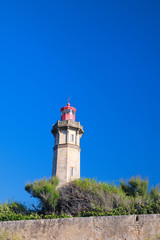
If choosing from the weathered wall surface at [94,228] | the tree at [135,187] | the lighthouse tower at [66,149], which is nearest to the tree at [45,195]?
the tree at [135,187]

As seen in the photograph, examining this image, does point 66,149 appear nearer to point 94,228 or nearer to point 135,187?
point 135,187

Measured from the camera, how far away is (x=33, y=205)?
1584 cm

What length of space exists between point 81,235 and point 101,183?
6.97 m

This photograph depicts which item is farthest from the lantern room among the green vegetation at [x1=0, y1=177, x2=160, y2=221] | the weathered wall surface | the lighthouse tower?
the weathered wall surface

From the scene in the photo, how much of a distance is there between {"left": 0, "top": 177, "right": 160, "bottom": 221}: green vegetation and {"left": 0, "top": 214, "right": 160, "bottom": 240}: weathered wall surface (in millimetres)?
2680

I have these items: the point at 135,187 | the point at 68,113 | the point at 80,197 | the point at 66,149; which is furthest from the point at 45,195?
the point at 68,113

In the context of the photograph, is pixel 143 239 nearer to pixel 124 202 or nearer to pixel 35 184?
pixel 124 202

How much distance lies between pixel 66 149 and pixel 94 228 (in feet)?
48.5

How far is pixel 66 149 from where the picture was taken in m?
24.1

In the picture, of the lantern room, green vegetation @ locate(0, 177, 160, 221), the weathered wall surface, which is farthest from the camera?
the lantern room

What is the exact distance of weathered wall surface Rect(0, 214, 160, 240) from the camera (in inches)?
356

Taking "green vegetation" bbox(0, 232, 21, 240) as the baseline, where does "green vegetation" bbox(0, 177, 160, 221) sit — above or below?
above

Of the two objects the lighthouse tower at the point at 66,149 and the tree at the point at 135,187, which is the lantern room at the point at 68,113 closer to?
the lighthouse tower at the point at 66,149

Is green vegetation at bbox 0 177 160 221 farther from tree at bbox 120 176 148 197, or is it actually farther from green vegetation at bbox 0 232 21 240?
green vegetation at bbox 0 232 21 240
